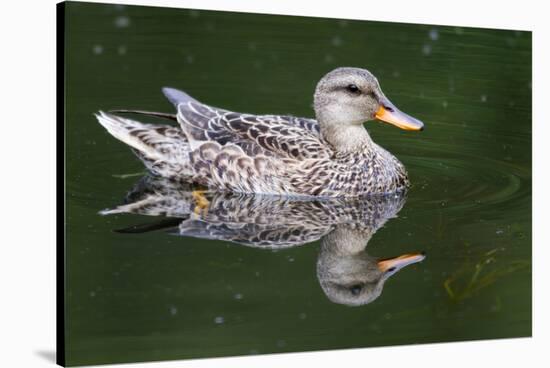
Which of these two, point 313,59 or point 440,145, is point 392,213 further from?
point 313,59

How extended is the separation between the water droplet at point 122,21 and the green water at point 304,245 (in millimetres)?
12

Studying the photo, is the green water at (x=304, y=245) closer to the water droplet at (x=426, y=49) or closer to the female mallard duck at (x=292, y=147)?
the water droplet at (x=426, y=49)

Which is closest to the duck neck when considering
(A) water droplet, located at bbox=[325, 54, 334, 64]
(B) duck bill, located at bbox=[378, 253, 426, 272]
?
(A) water droplet, located at bbox=[325, 54, 334, 64]

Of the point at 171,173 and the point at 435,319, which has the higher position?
the point at 171,173

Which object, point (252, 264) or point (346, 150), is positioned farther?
point (346, 150)

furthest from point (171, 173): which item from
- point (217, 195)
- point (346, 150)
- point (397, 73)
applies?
point (397, 73)

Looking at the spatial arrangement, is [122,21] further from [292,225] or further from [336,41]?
[292,225]

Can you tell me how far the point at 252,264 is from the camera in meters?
6.59

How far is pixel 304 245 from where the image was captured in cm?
677

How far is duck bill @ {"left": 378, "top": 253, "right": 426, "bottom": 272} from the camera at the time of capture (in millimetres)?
6844

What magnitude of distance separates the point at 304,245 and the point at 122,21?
5.76 feet

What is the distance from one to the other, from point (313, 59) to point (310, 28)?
0.21m

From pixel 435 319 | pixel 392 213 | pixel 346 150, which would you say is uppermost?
pixel 346 150

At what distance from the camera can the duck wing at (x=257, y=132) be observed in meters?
7.39
